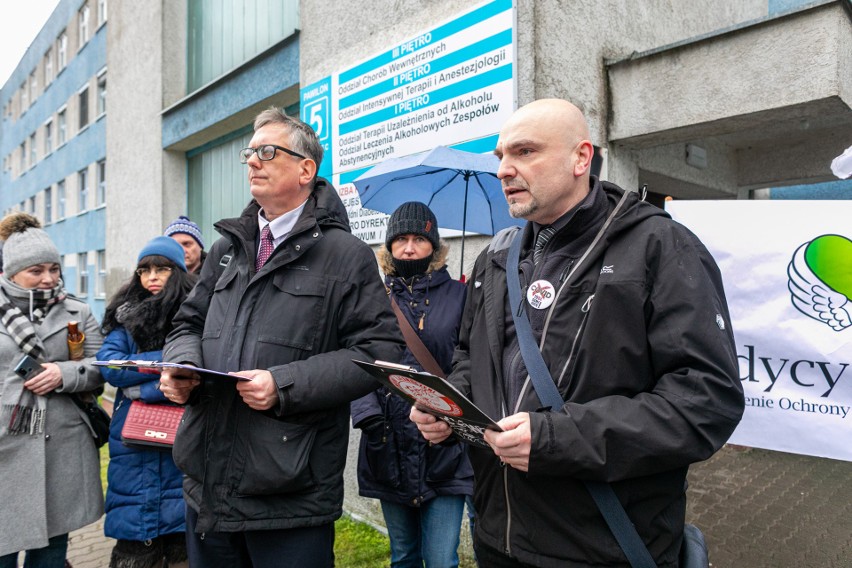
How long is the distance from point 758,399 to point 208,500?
2.31 metres

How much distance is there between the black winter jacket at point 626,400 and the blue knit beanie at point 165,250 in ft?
7.32

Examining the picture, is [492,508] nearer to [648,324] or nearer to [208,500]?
[648,324]

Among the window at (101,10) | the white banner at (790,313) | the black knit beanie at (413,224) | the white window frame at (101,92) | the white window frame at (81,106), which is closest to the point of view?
the white banner at (790,313)

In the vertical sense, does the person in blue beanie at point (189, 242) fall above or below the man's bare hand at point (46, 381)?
above

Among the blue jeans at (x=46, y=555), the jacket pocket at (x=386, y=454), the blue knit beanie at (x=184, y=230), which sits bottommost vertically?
the blue jeans at (x=46, y=555)

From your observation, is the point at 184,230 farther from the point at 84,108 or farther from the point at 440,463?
the point at 84,108

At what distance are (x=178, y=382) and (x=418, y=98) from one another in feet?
9.46

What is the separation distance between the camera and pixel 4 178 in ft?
95.7

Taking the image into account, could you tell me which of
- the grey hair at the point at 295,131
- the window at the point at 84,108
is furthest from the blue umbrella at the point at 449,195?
the window at the point at 84,108

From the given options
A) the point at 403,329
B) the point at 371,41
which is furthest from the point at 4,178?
the point at 403,329

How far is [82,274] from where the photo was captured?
1741 cm

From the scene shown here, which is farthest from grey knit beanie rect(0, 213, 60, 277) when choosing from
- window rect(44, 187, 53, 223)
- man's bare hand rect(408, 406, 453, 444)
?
window rect(44, 187, 53, 223)

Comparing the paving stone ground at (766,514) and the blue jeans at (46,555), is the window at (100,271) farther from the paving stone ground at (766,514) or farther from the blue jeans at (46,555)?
the blue jeans at (46,555)

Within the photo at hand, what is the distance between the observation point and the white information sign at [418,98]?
370cm
